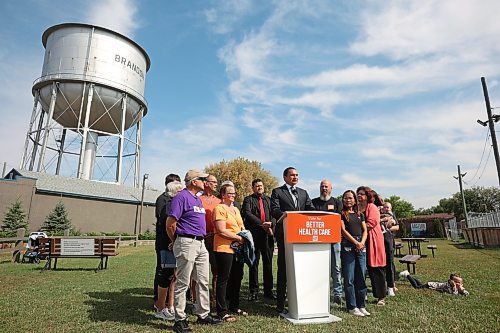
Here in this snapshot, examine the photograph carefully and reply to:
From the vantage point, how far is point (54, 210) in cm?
2462

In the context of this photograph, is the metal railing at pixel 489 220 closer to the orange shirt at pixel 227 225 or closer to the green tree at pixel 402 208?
the orange shirt at pixel 227 225

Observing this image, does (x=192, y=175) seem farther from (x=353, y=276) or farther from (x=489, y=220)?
(x=489, y=220)

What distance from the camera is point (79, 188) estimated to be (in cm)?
2750

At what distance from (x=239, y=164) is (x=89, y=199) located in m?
19.0

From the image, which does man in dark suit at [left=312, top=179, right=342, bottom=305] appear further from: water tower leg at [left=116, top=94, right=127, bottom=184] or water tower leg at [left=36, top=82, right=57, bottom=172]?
water tower leg at [left=36, top=82, right=57, bottom=172]

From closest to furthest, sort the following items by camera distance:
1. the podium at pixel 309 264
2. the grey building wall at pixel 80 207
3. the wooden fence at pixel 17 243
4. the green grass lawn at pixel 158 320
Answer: the green grass lawn at pixel 158 320, the podium at pixel 309 264, the wooden fence at pixel 17 243, the grey building wall at pixel 80 207

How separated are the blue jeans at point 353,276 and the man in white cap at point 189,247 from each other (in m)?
1.97

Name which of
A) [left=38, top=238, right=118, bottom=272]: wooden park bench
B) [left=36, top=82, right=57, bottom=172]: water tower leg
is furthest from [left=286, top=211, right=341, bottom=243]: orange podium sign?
[left=36, top=82, right=57, bottom=172]: water tower leg

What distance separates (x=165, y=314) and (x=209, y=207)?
1639 millimetres

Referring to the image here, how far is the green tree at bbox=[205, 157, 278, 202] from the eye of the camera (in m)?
40.5

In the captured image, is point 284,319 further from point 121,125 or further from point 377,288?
point 121,125

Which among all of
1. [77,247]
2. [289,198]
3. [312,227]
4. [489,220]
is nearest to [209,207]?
[289,198]

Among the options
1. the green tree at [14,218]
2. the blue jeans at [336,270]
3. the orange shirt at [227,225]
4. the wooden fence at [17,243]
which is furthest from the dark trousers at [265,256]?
the green tree at [14,218]

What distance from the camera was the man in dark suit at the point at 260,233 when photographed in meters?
5.69
